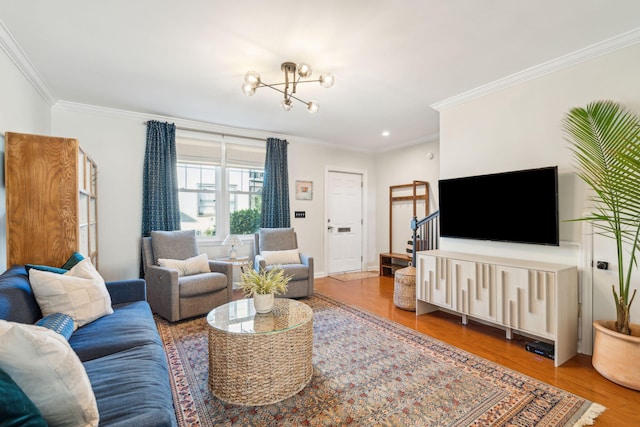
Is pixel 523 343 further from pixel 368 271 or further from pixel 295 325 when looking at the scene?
pixel 368 271

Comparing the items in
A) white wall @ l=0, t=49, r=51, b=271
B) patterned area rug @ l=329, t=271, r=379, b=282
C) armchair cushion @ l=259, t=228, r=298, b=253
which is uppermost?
white wall @ l=0, t=49, r=51, b=271

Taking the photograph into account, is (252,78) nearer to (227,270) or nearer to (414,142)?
(227,270)

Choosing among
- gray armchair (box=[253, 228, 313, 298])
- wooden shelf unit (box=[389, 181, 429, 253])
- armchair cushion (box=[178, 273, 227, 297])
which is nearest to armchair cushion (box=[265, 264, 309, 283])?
gray armchair (box=[253, 228, 313, 298])

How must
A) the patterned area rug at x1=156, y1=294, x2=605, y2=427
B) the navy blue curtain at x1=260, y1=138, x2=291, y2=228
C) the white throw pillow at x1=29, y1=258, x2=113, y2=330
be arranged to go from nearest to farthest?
the patterned area rug at x1=156, y1=294, x2=605, y2=427 < the white throw pillow at x1=29, y1=258, x2=113, y2=330 < the navy blue curtain at x1=260, y1=138, x2=291, y2=228

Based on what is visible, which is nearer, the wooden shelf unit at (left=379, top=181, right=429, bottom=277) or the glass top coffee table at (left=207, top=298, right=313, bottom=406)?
the glass top coffee table at (left=207, top=298, right=313, bottom=406)

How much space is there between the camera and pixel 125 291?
8.52 feet

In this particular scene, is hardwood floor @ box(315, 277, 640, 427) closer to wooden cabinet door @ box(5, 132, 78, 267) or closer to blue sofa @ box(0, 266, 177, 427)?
blue sofa @ box(0, 266, 177, 427)

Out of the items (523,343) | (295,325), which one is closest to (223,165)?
(295,325)

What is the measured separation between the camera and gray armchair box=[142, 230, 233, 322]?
3215 millimetres

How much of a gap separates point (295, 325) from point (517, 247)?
232cm

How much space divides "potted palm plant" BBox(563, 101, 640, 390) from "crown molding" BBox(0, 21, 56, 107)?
4.38m

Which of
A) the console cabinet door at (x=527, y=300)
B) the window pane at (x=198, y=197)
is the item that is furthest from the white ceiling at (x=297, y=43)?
the console cabinet door at (x=527, y=300)

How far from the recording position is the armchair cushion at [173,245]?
3730 mm

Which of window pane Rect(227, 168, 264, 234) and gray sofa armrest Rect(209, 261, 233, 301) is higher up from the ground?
window pane Rect(227, 168, 264, 234)
